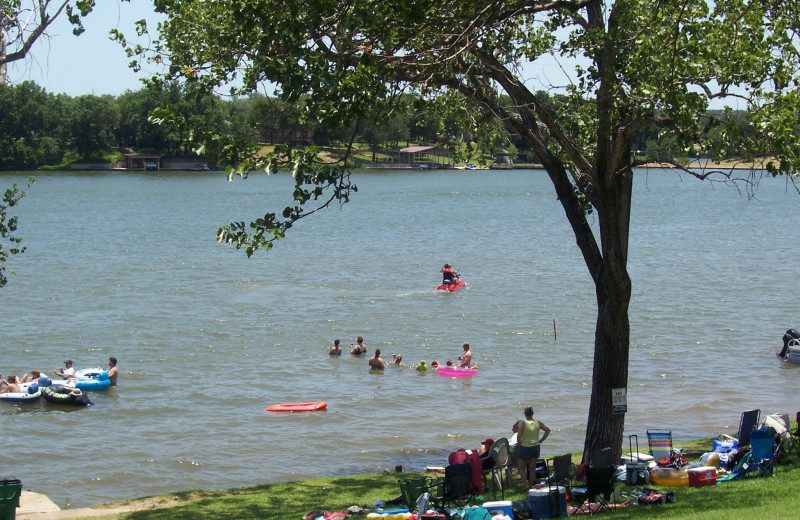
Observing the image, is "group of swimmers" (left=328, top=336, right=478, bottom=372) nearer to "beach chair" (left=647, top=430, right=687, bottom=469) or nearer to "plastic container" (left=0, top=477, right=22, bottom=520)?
"beach chair" (left=647, top=430, right=687, bottom=469)

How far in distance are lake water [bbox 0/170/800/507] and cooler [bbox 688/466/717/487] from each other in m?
5.80

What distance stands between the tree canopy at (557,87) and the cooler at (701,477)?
116 centimetres

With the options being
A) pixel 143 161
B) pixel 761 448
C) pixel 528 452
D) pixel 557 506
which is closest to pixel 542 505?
pixel 557 506

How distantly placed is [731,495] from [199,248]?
47.8m

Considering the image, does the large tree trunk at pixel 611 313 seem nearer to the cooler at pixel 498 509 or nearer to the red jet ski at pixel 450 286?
the cooler at pixel 498 509

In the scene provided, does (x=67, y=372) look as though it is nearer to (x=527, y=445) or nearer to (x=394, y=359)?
(x=394, y=359)

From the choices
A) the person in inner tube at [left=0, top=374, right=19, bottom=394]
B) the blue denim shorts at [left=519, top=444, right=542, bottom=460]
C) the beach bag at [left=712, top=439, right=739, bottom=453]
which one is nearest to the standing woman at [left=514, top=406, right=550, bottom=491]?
the blue denim shorts at [left=519, top=444, right=542, bottom=460]

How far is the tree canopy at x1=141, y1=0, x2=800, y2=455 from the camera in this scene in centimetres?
1066

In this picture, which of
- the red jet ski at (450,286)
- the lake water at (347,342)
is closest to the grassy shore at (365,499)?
the lake water at (347,342)

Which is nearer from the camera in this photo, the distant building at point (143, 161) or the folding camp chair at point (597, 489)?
the folding camp chair at point (597, 489)

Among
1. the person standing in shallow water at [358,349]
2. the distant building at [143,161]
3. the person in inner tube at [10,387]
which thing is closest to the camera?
the person in inner tube at [10,387]

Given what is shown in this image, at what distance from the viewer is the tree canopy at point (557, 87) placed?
10.7 metres

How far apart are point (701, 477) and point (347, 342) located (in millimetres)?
17899

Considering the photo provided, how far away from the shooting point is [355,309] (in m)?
35.1
